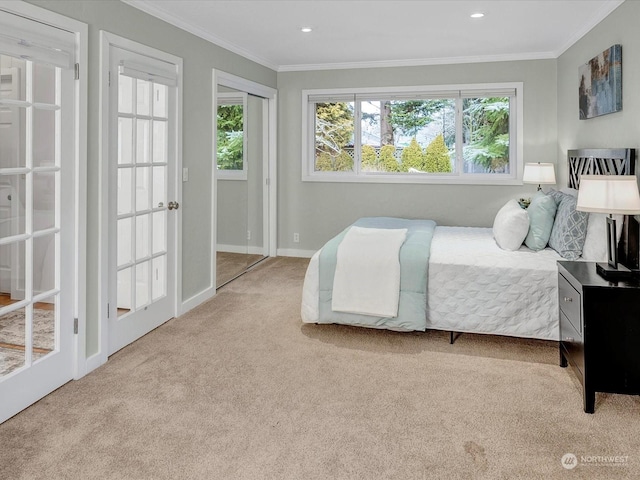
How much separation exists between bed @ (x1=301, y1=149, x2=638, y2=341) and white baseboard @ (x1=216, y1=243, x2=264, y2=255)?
61.2 inches

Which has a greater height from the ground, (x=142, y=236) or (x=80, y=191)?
(x=80, y=191)

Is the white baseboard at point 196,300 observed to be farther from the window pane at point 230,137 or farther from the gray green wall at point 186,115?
the window pane at point 230,137

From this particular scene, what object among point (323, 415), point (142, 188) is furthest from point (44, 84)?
point (323, 415)

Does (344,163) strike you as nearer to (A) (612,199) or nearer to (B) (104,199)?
(B) (104,199)

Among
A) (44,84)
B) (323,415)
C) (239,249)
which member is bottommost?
(323,415)

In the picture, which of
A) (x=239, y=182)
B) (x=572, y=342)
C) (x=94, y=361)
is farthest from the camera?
(x=239, y=182)

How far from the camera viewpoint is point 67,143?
267 cm

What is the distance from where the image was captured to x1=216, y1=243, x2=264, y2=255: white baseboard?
190 inches

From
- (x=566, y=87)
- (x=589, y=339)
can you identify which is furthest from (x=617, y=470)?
(x=566, y=87)

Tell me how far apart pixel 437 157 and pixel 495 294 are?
9.37ft

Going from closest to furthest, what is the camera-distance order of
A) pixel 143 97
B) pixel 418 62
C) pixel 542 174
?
1. pixel 143 97
2. pixel 542 174
3. pixel 418 62

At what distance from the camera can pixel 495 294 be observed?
129 inches

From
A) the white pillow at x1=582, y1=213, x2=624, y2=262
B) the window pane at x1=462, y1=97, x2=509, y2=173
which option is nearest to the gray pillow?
the white pillow at x1=582, y1=213, x2=624, y2=262

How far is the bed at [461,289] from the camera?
3.22 m
